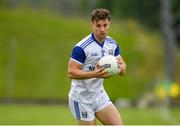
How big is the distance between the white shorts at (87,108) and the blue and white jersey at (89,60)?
0.22 ft

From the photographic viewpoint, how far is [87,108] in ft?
32.8

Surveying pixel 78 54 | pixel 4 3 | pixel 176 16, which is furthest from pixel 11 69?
pixel 78 54

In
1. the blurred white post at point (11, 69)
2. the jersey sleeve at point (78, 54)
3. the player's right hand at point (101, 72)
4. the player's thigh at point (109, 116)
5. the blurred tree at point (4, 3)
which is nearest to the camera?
the player's right hand at point (101, 72)

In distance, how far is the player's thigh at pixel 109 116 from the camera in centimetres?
998

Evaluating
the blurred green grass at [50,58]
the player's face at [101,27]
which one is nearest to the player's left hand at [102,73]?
the player's face at [101,27]

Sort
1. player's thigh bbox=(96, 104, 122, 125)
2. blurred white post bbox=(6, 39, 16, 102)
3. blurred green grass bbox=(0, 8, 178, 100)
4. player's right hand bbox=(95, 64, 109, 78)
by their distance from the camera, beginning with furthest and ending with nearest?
blurred green grass bbox=(0, 8, 178, 100)
blurred white post bbox=(6, 39, 16, 102)
player's thigh bbox=(96, 104, 122, 125)
player's right hand bbox=(95, 64, 109, 78)

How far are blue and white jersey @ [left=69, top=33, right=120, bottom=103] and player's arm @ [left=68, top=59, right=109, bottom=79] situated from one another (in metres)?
0.07

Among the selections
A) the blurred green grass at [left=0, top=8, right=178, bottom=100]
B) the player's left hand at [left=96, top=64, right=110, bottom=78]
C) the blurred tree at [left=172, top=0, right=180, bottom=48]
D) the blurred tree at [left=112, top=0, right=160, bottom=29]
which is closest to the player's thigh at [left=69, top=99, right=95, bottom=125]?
the player's left hand at [left=96, top=64, right=110, bottom=78]

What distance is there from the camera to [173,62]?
35781 millimetres

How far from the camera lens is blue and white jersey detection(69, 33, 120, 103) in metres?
9.71

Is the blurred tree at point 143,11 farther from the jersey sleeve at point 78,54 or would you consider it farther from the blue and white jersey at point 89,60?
the jersey sleeve at point 78,54

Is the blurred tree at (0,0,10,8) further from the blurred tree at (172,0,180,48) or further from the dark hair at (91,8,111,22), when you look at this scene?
the dark hair at (91,8,111,22)

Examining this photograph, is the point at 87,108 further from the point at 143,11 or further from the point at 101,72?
the point at 143,11

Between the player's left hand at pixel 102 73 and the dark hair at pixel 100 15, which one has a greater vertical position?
the dark hair at pixel 100 15
